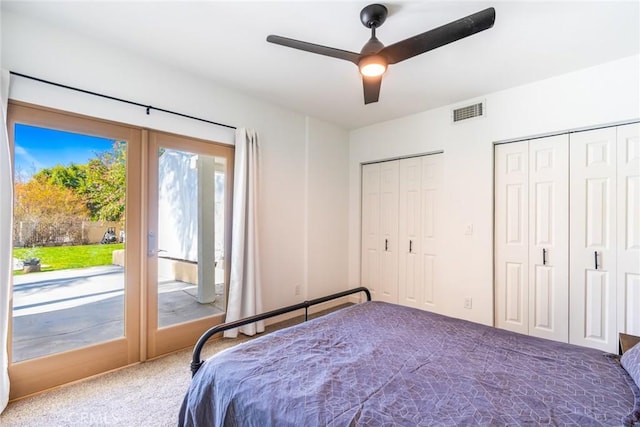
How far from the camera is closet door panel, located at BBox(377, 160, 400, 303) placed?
4086 mm

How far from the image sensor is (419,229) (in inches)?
151

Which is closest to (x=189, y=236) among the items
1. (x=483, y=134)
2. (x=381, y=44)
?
(x=381, y=44)

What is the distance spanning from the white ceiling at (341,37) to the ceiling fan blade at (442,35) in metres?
0.35

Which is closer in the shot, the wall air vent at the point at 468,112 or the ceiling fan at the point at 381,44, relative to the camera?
the ceiling fan at the point at 381,44

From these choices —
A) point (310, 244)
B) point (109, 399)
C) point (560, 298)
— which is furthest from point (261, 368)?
point (560, 298)

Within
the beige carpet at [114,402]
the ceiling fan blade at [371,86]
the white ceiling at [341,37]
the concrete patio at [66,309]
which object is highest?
the white ceiling at [341,37]

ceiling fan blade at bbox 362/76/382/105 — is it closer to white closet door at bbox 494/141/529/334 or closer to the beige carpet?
white closet door at bbox 494/141/529/334

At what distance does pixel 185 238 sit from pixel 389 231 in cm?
257

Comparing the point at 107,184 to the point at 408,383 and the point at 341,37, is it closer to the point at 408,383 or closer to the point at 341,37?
the point at 341,37

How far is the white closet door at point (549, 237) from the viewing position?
2840 mm

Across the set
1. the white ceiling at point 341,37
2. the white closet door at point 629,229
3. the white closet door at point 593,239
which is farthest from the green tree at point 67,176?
the white closet door at point 629,229

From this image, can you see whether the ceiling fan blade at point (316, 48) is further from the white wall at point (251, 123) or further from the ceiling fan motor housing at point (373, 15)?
the white wall at point (251, 123)

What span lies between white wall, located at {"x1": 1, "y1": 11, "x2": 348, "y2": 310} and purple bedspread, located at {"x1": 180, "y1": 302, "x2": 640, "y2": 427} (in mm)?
2030

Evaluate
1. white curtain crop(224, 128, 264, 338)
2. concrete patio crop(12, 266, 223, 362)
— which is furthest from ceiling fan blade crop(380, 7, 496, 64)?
concrete patio crop(12, 266, 223, 362)
